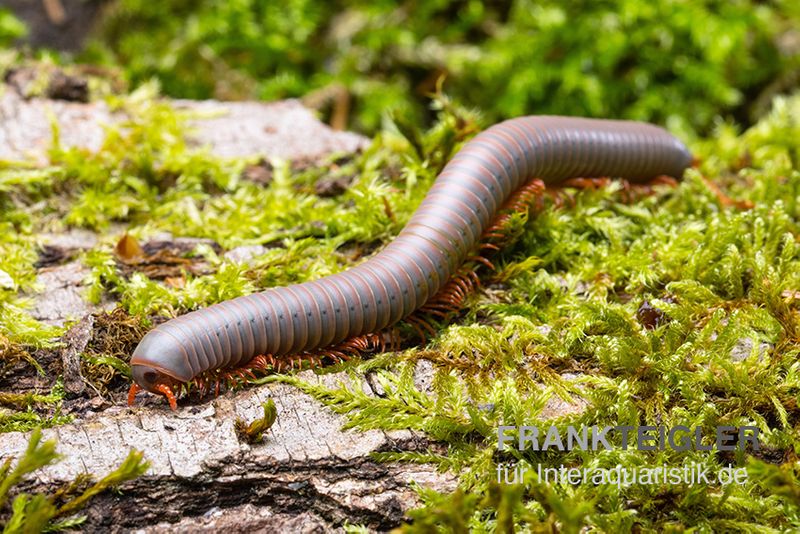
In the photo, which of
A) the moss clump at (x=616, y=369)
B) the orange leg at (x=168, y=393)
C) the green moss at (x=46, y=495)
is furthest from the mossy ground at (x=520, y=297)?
the green moss at (x=46, y=495)

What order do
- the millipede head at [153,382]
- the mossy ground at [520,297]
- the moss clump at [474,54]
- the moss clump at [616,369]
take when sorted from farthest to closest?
the moss clump at [474,54] → the millipede head at [153,382] → the mossy ground at [520,297] → the moss clump at [616,369]

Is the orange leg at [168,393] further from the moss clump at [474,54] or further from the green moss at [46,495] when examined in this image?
the moss clump at [474,54]

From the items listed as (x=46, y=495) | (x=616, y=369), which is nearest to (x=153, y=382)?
(x=46, y=495)

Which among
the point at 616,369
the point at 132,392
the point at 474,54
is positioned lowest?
the point at 616,369

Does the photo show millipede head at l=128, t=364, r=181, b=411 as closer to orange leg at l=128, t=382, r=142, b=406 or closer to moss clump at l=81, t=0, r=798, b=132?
orange leg at l=128, t=382, r=142, b=406

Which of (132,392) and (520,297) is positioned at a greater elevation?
(132,392)

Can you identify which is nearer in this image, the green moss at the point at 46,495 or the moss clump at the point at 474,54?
the green moss at the point at 46,495

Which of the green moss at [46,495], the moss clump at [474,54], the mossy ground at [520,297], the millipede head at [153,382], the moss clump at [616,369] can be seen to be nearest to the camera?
the green moss at [46,495]

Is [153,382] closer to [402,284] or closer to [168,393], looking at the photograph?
[168,393]
